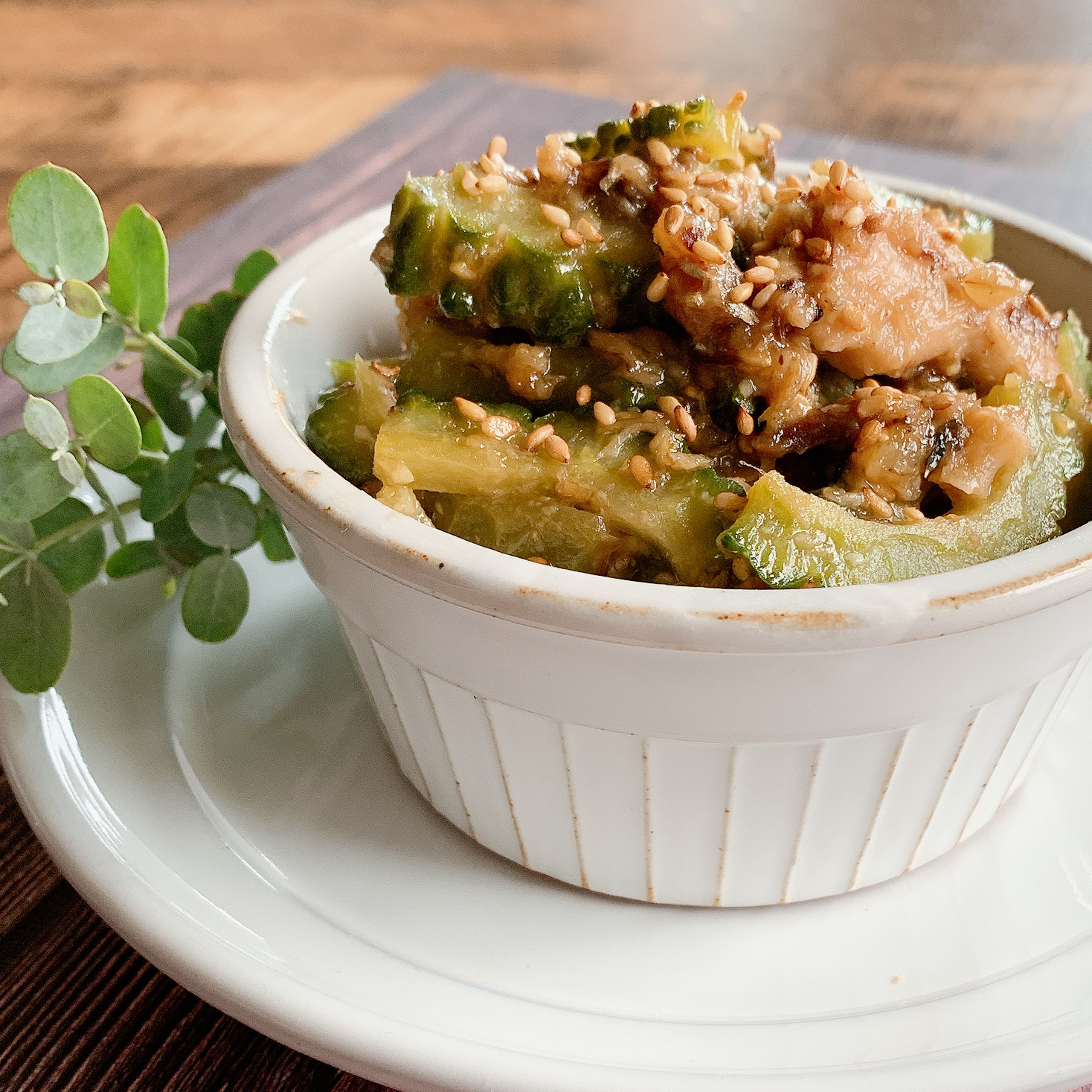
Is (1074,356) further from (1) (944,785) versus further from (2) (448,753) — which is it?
(2) (448,753)

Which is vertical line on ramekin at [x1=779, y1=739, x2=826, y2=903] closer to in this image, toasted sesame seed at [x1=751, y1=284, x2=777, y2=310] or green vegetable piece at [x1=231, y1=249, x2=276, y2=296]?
toasted sesame seed at [x1=751, y1=284, x2=777, y2=310]

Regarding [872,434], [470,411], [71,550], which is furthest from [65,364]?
[872,434]

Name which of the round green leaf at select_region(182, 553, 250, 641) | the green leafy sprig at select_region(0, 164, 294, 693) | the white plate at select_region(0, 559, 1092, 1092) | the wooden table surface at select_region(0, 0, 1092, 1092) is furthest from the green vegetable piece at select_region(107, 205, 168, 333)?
the wooden table surface at select_region(0, 0, 1092, 1092)

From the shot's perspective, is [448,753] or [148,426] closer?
[448,753]

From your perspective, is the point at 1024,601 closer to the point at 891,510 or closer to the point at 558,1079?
the point at 891,510

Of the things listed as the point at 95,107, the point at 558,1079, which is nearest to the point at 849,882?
the point at 558,1079

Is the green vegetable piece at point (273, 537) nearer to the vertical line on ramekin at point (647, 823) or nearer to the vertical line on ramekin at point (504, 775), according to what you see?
the vertical line on ramekin at point (504, 775)
